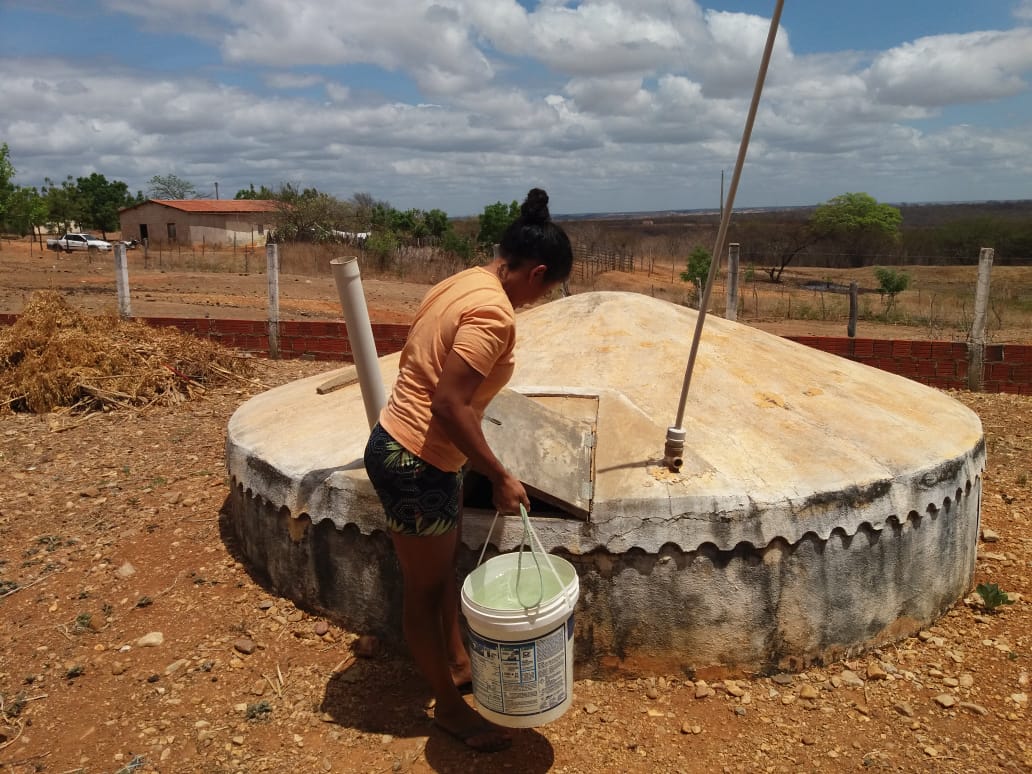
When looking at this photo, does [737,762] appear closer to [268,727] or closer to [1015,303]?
[268,727]

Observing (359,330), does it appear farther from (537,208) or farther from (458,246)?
(458,246)

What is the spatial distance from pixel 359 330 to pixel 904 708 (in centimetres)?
245

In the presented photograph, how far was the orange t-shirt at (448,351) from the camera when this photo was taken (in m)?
2.13

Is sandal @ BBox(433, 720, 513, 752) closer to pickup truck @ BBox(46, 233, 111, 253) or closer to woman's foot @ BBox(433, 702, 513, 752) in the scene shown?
woman's foot @ BBox(433, 702, 513, 752)

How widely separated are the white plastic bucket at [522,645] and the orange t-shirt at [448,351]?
0.43m

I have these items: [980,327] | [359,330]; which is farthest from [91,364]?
[980,327]

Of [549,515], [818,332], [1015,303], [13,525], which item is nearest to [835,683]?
[549,515]

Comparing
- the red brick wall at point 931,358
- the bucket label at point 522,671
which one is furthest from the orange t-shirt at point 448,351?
the red brick wall at point 931,358

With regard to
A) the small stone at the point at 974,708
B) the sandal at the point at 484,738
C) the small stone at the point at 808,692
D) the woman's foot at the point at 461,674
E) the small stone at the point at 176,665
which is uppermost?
the woman's foot at the point at 461,674

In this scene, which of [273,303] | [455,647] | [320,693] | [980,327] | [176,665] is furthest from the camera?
[273,303]

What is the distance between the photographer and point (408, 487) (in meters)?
2.31

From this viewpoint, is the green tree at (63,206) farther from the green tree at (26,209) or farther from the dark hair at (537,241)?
the dark hair at (537,241)

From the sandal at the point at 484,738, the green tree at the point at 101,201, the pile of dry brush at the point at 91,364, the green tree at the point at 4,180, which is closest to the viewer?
the sandal at the point at 484,738

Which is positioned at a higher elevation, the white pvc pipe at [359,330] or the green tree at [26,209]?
the green tree at [26,209]
